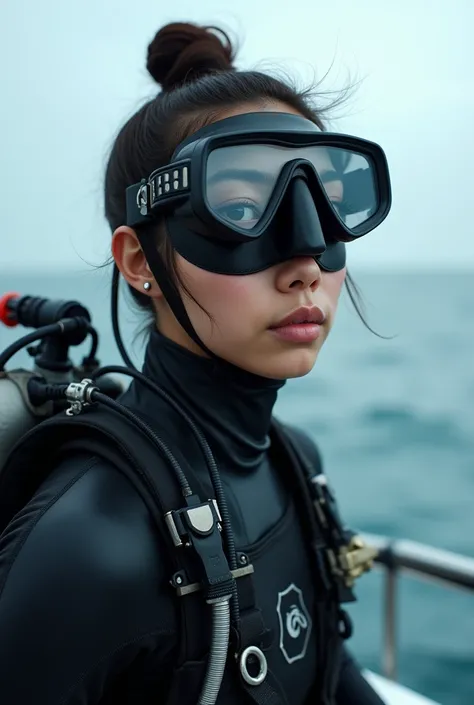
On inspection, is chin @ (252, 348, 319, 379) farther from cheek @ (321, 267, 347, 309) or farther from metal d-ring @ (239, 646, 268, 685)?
metal d-ring @ (239, 646, 268, 685)

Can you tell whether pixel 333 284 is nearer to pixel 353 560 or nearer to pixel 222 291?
pixel 222 291

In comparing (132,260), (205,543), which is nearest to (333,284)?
(132,260)

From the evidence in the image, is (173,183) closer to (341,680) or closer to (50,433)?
(50,433)

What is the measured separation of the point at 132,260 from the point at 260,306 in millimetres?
267

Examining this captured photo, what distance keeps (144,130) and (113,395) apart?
Result: 45 centimetres

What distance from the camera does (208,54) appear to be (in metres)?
1.29

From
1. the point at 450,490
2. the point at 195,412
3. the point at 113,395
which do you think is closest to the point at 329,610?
the point at 195,412

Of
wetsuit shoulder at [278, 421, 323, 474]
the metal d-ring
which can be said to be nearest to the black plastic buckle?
the metal d-ring

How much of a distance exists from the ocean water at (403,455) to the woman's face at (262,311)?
21 cm

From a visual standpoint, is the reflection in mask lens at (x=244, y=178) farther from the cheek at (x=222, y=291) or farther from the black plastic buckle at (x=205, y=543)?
the black plastic buckle at (x=205, y=543)

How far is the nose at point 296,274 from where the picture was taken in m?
1.02

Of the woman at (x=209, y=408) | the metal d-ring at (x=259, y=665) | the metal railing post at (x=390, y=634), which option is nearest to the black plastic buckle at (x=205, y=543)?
the woman at (x=209, y=408)

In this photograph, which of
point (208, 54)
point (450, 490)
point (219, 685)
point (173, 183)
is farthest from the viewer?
point (450, 490)

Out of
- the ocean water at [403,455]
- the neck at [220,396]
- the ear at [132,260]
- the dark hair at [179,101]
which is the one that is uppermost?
the dark hair at [179,101]
